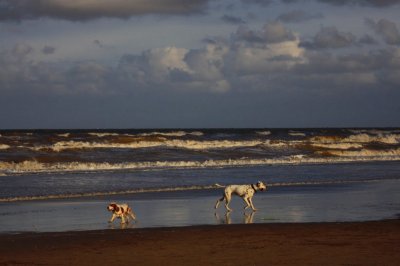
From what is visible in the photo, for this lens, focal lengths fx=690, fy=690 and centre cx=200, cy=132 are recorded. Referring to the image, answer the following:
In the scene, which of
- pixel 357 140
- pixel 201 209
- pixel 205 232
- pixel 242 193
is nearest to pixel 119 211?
pixel 205 232

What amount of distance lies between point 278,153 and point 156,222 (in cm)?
3379

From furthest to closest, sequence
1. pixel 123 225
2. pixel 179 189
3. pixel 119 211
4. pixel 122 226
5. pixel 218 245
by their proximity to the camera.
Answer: pixel 179 189
pixel 119 211
pixel 123 225
pixel 122 226
pixel 218 245

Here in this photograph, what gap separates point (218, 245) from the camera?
11477 mm

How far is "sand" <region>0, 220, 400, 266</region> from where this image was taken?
10242 mm

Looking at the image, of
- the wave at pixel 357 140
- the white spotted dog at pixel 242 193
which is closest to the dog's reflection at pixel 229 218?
the white spotted dog at pixel 242 193

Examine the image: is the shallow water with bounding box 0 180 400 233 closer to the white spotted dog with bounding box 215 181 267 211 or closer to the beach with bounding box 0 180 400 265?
the beach with bounding box 0 180 400 265

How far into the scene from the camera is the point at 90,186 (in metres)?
24.4

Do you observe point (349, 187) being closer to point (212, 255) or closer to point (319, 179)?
point (319, 179)

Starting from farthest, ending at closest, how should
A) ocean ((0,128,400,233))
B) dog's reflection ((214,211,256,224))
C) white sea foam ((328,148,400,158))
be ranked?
white sea foam ((328,148,400,158))
ocean ((0,128,400,233))
dog's reflection ((214,211,256,224))

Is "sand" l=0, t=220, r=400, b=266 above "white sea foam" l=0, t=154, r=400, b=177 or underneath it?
underneath

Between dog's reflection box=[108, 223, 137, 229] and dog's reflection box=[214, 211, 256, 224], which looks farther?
dog's reflection box=[214, 211, 256, 224]

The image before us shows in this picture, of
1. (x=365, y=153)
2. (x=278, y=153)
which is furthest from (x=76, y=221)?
(x=365, y=153)

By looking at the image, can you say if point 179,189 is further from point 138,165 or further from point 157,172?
point 138,165

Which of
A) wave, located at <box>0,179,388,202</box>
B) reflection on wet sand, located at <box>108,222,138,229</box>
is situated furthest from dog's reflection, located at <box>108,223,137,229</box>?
wave, located at <box>0,179,388,202</box>
